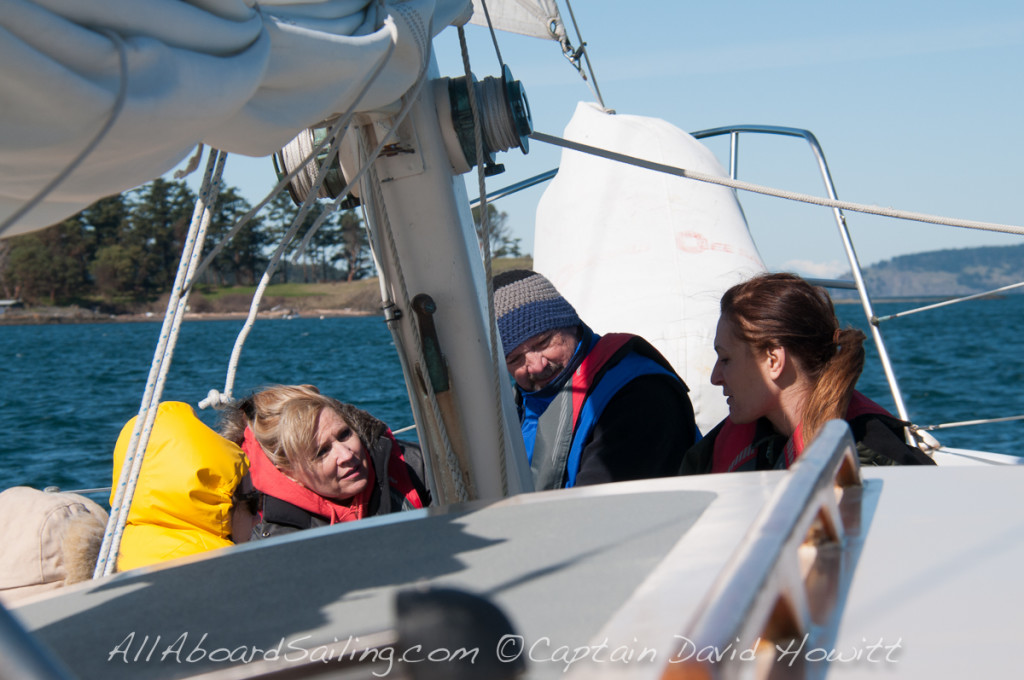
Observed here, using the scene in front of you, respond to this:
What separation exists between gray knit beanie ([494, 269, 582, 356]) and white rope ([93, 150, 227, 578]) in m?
1.05

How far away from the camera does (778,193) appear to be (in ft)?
7.67

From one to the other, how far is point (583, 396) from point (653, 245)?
2.08 metres

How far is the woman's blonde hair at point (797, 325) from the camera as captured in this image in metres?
2.05

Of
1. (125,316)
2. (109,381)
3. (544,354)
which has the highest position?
(544,354)

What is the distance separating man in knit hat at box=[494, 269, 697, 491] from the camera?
241cm

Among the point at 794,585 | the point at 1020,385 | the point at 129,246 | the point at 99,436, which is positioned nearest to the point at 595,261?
the point at 794,585

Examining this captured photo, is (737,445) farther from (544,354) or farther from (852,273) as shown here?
(852,273)

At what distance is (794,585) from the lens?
31.6 inches

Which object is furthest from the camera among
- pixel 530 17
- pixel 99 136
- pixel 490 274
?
pixel 530 17

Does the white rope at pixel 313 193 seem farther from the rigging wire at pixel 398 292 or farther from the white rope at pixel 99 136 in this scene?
the white rope at pixel 99 136

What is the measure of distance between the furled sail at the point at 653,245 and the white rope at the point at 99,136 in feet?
11.5

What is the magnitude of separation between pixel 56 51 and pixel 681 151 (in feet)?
12.9

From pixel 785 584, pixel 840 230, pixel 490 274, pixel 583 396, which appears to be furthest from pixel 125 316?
pixel 785 584

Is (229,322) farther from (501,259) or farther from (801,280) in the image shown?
(801,280)
